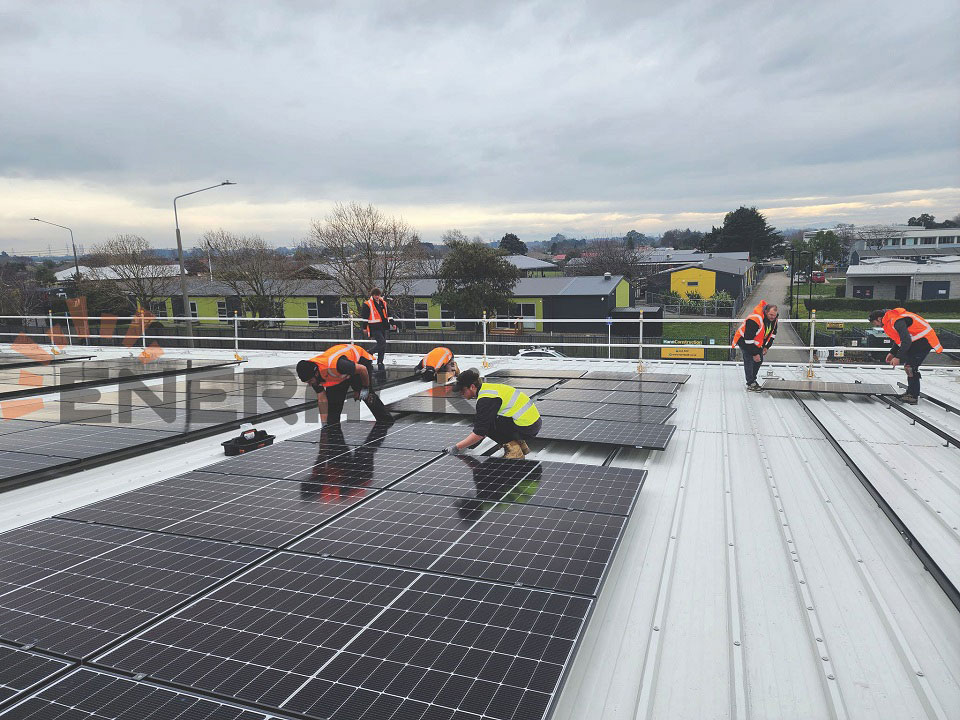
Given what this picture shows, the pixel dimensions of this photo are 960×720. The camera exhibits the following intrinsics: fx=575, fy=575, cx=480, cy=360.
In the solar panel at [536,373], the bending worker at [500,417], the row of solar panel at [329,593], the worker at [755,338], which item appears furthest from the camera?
the solar panel at [536,373]

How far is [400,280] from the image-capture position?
38812 millimetres

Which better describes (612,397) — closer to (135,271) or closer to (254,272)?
(254,272)

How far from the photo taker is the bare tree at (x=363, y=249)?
38406 millimetres

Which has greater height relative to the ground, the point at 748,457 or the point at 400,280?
the point at 400,280

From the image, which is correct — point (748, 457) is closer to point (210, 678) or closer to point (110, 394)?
point (210, 678)

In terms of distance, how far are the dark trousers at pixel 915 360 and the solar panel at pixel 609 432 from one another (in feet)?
15.3

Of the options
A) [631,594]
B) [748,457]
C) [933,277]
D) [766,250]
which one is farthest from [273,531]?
[766,250]

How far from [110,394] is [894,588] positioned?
11.0 metres

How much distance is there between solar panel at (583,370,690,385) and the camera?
10.4 m

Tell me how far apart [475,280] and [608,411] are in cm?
3010

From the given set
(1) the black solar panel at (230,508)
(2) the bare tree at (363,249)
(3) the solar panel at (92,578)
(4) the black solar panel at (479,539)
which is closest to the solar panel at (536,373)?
(1) the black solar panel at (230,508)

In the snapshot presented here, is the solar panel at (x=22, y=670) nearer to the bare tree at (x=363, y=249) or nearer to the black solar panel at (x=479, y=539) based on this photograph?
the black solar panel at (x=479, y=539)

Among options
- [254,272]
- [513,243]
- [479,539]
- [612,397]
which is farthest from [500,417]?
[513,243]

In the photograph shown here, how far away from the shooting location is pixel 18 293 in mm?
40625
